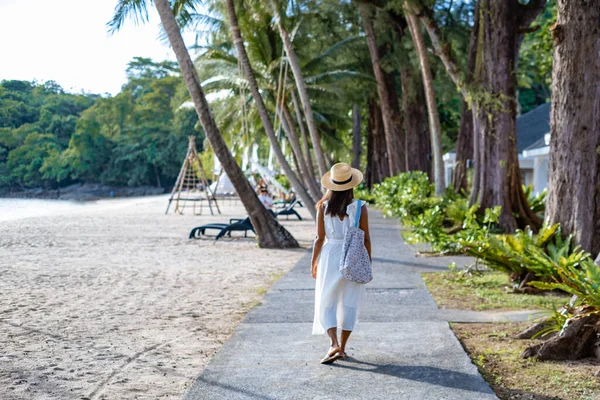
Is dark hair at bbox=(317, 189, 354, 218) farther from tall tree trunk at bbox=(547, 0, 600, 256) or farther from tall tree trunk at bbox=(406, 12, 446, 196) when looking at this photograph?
tall tree trunk at bbox=(406, 12, 446, 196)

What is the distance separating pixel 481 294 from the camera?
30.5 feet

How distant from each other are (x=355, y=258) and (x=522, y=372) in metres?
1.40

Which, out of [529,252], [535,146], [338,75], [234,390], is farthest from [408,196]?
[234,390]

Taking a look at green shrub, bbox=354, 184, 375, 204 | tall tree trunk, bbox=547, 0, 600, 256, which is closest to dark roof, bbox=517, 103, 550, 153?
green shrub, bbox=354, 184, 375, 204

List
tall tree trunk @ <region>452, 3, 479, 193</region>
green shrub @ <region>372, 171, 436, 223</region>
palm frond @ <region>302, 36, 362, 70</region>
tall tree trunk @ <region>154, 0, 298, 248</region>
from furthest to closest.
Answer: palm frond @ <region>302, 36, 362, 70</region>
tall tree trunk @ <region>452, 3, 479, 193</region>
green shrub @ <region>372, 171, 436, 223</region>
tall tree trunk @ <region>154, 0, 298, 248</region>

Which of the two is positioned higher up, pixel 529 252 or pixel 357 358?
→ pixel 529 252

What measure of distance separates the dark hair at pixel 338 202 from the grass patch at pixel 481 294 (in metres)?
2.58

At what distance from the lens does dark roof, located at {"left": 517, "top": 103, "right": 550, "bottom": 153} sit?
90.8 ft

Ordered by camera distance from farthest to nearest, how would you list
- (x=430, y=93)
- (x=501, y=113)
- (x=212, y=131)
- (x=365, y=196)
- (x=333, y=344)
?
1. (x=365, y=196)
2. (x=430, y=93)
3. (x=212, y=131)
4. (x=501, y=113)
5. (x=333, y=344)

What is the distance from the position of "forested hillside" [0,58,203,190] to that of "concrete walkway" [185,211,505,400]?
917 centimetres

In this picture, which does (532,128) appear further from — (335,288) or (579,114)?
(335,288)

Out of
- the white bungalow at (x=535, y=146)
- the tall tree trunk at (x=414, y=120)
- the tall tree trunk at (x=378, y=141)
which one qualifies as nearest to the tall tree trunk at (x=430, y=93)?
the white bungalow at (x=535, y=146)

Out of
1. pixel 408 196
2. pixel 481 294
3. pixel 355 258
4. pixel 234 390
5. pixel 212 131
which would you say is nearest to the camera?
pixel 234 390

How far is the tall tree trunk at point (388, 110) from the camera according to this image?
2773 centimetres
